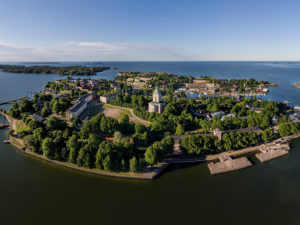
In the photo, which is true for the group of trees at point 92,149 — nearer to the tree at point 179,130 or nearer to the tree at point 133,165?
the tree at point 133,165

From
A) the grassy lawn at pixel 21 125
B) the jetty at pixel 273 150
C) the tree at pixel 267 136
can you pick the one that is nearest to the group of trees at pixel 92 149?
the grassy lawn at pixel 21 125

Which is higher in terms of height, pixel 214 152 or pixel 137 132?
pixel 137 132

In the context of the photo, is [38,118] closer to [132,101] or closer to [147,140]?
[132,101]

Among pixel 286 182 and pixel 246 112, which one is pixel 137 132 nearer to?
pixel 286 182

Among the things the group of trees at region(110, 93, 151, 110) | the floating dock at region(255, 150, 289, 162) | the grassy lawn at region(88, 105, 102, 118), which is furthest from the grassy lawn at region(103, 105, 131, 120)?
the floating dock at region(255, 150, 289, 162)

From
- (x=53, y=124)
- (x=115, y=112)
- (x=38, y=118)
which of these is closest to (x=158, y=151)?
(x=53, y=124)

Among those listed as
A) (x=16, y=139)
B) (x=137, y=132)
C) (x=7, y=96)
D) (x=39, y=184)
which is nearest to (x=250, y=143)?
(x=137, y=132)

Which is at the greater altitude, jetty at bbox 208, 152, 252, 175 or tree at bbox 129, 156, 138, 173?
tree at bbox 129, 156, 138, 173

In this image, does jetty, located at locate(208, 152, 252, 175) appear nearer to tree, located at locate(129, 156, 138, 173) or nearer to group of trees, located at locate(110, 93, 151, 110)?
tree, located at locate(129, 156, 138, 173)
